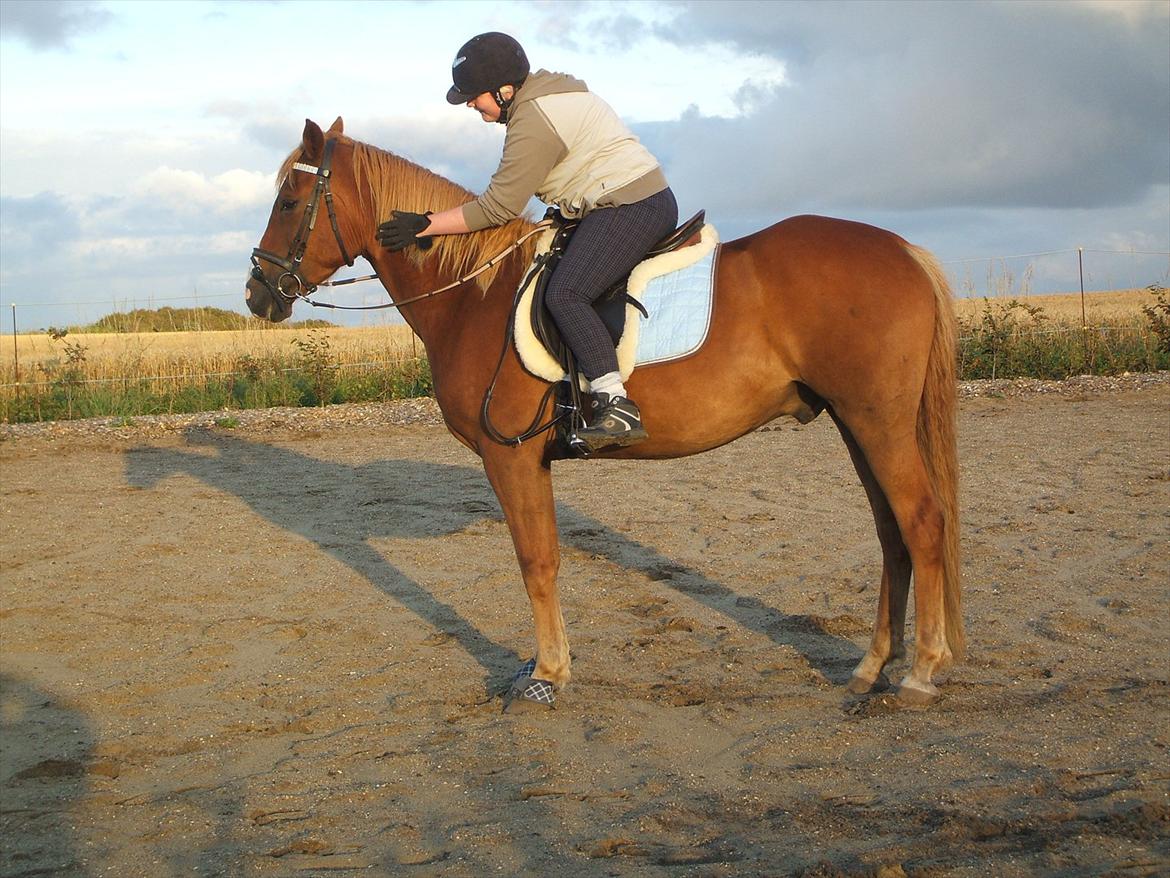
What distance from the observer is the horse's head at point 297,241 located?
5.26 meters

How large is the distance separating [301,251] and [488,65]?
4.47 feet

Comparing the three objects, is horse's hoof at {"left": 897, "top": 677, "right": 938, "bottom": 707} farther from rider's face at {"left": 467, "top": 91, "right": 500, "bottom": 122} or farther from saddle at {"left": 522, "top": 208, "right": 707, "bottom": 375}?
rider's face at {"left": 467, "top": 91, "right": 500, "bottom": 122}

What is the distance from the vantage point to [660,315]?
4766 mm

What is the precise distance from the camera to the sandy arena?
3.35 metres

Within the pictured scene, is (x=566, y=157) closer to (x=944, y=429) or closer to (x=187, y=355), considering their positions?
(x=944, y=429)

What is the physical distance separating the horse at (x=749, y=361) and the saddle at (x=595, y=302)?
0.18 m

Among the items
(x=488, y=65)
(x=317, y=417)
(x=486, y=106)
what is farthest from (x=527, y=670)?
(x=317, y=417)

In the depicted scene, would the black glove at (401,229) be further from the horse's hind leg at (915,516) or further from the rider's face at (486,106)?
the horse's hind leg at (915,516)

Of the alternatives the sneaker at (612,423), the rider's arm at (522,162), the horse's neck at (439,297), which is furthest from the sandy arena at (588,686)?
the rider's arm at (522,162)

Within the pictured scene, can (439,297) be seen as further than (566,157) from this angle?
Yes

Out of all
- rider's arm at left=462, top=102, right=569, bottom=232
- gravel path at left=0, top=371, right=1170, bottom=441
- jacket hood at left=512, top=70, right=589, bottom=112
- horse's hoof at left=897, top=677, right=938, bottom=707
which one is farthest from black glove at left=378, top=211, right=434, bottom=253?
gravel path at left=0, top=371, right=1170, bottom=441

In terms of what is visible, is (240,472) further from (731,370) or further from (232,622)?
(731,370)

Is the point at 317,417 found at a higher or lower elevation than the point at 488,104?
lower

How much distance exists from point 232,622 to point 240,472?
200 inches
